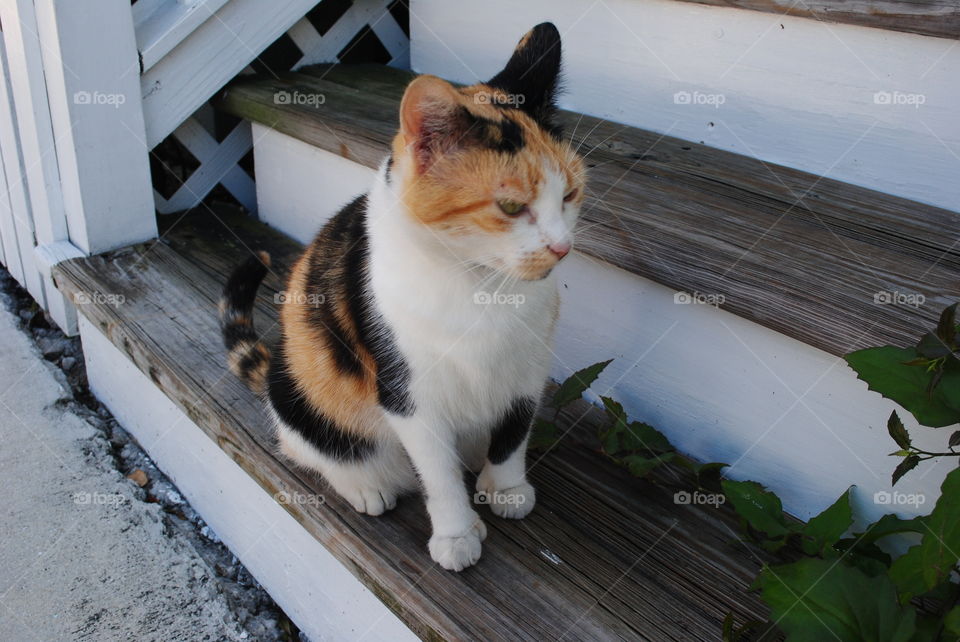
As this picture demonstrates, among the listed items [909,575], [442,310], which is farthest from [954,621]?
[442,310]

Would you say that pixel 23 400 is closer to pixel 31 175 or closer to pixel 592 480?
pixel 31 175

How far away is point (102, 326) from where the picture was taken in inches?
85.5

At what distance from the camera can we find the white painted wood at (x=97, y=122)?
2100 millimetres

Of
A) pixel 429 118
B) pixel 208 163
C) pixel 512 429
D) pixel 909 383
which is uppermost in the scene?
pixel 429 118

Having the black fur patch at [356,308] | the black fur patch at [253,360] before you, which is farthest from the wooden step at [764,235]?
the black fur patch at [253,360]

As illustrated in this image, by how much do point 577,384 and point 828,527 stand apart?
0.56 meters

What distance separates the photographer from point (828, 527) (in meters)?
1.27

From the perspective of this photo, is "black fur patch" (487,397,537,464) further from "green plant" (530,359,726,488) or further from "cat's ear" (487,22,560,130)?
"cat's ear" (487,22,560,130)

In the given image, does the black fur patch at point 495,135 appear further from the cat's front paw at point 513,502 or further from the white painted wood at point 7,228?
the white painted wood at point 7,228

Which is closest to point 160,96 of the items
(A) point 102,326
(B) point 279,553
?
(A) point 102,326

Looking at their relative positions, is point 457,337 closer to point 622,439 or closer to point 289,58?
point 622,439

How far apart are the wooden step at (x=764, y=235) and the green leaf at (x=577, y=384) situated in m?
0.23

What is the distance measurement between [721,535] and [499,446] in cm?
44

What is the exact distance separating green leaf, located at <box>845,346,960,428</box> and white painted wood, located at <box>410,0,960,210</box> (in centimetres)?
68
